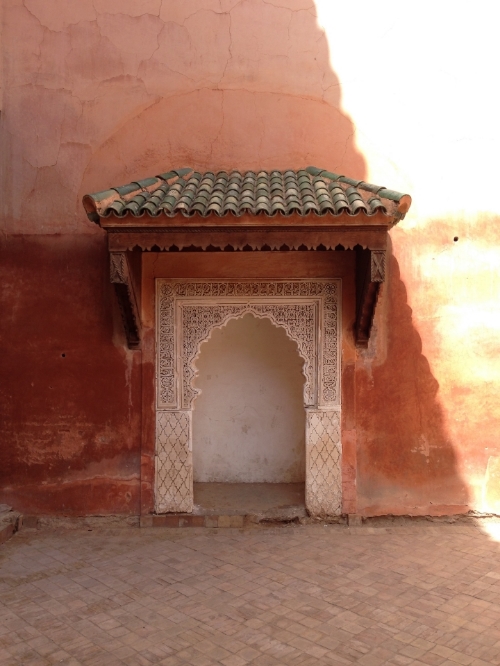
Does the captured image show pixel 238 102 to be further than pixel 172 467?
Yes

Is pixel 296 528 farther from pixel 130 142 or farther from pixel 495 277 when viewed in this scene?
pixel 130 142

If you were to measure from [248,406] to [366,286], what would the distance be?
2.66m

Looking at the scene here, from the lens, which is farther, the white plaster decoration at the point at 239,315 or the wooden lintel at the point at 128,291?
the white plaster decoration at the point at 239,315

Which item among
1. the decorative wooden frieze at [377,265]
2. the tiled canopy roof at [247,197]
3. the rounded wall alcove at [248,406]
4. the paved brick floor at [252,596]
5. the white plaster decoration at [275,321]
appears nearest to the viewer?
the paved brick floor at [252,596]

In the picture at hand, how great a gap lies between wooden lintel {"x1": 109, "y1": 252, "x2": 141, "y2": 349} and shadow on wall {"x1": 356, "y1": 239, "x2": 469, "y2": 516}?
6.73 feet

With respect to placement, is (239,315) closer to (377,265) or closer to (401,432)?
(377,265)

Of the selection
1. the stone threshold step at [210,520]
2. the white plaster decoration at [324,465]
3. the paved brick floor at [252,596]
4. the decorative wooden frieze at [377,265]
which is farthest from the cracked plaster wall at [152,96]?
the paved brick floor at [252,596]

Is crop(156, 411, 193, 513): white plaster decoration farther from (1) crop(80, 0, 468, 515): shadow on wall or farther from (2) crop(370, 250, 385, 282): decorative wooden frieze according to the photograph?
(1) crop(80, 0, 468, 515): shadow on wall

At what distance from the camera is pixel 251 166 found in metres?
5.96

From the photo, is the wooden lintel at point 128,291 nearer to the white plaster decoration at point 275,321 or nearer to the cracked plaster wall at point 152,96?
the white plaster decoration at point 275,321

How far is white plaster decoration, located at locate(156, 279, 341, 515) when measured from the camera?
574 centimetres

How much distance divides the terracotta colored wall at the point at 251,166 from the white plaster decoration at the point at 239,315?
0.80ft

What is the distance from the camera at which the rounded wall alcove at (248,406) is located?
7.29 metres

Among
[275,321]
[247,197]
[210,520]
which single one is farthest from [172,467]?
[247,197]
